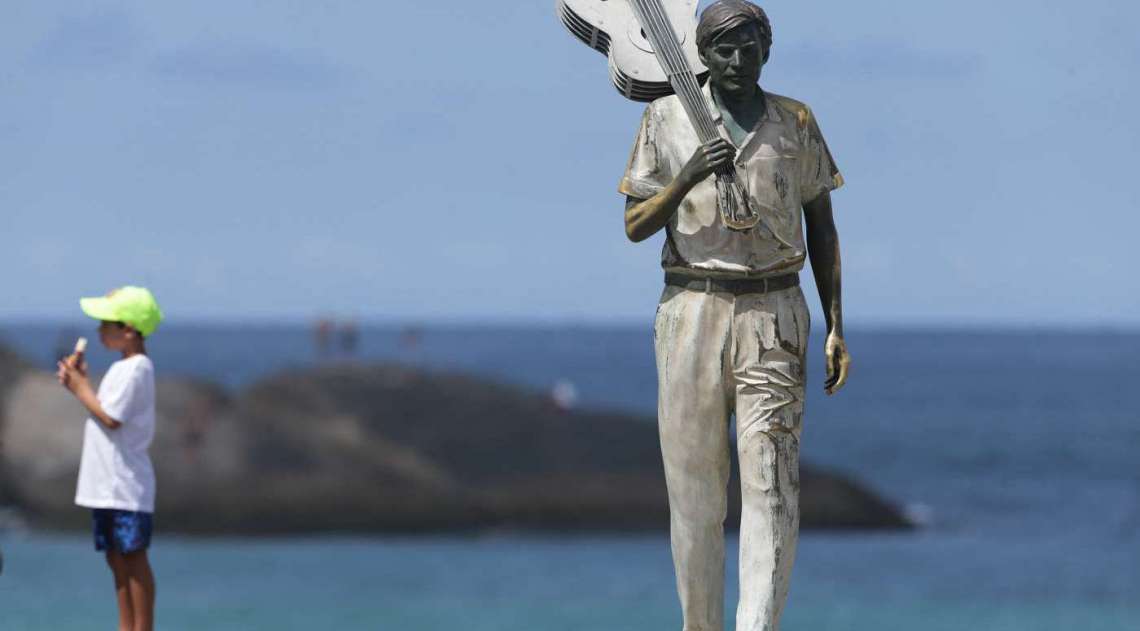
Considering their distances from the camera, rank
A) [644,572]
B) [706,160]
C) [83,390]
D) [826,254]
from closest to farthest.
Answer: [706,160], [826,254], [83,390], [644,572]

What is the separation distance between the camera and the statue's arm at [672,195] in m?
7.70

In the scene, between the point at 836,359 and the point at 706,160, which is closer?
the point at 706,160

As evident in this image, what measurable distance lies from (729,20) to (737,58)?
0.14 meters

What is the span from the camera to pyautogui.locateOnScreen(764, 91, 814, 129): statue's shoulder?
26.4 feet

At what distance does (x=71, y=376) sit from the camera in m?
9.63

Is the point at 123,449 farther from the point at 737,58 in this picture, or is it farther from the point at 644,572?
the point at 644,572

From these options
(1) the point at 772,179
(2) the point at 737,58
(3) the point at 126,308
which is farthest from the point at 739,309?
(3) the point at 126,308

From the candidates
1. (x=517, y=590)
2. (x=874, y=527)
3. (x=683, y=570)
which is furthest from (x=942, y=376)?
(x=683, y=570)

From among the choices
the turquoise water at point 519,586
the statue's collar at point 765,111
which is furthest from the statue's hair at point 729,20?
the turquoise water at point 519,586

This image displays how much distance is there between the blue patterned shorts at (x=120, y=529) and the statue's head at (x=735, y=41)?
3524 millimetres

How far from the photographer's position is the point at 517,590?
109 ft

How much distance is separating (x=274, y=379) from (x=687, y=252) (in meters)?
32.4

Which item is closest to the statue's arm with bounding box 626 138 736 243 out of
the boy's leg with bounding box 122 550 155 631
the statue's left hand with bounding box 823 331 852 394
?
the statue's left hand with bounding box 823 331 852 394

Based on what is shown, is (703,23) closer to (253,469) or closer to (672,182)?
(672,182)
